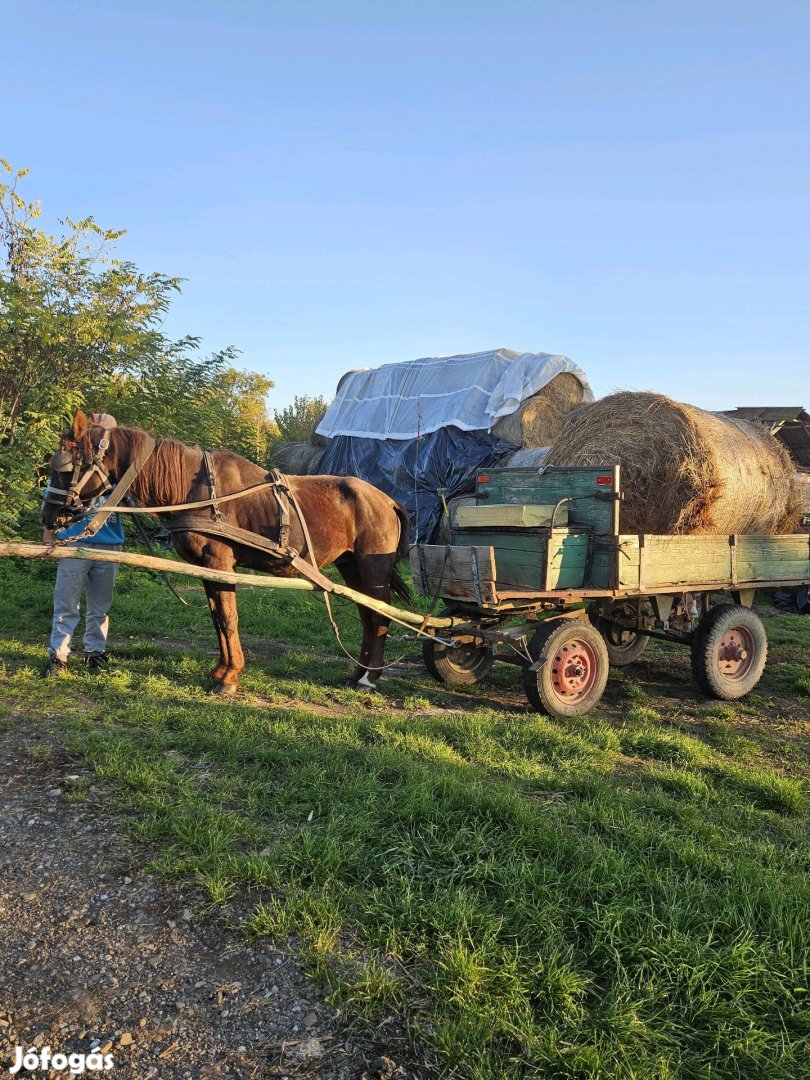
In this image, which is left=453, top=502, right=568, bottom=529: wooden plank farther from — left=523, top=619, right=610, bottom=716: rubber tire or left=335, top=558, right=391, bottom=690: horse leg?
left=335, top=558, right=391, bottom=690: horse leg

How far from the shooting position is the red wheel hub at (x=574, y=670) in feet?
17.1

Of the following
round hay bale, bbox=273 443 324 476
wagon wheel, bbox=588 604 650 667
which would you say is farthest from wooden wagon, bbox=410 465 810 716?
round hay bale, bbox=273 443 324 476

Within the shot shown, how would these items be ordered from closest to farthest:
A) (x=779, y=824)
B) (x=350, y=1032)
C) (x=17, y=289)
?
(x=350, y=1032), (x=779, y=824), (x=17, y=289)

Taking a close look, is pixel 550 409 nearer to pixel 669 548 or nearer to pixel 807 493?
pixel 807 493

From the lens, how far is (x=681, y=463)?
5.58 metres

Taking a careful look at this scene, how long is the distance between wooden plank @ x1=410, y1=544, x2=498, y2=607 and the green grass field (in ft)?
2.94

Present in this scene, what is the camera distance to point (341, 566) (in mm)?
6262

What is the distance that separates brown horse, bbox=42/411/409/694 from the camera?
16.1ft

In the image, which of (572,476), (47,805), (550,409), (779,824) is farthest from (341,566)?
(550,409)

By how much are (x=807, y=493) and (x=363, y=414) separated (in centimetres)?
1466

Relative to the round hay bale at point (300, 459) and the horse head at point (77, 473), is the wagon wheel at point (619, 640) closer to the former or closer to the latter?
the horse head at point (77, 473)

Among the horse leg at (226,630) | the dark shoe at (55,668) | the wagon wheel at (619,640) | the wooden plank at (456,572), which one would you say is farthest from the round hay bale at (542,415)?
the dark shoe at (55,668)

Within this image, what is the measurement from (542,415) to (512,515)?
11958 mm

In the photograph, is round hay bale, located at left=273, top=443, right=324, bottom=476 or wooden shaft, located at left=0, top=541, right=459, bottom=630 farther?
round hay bale, located at left=273, top=443, right=324, bottom=476
